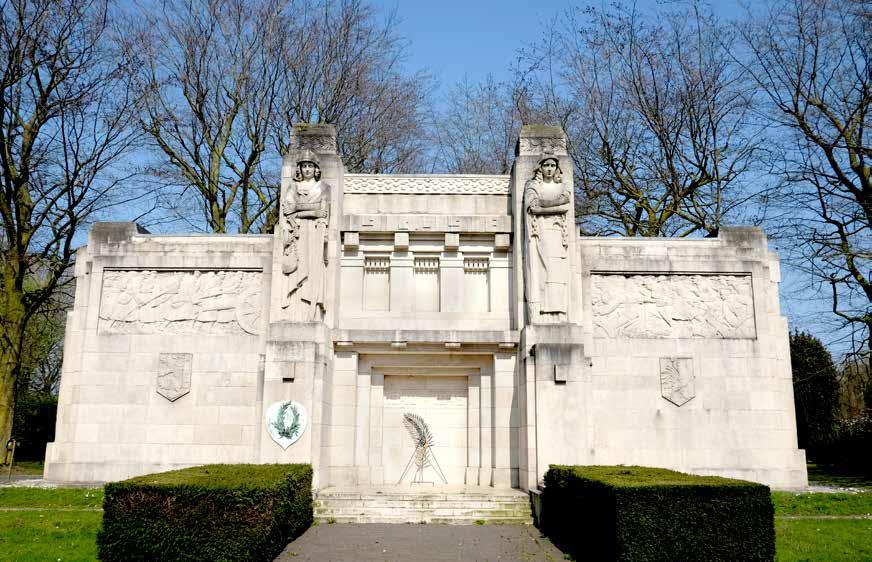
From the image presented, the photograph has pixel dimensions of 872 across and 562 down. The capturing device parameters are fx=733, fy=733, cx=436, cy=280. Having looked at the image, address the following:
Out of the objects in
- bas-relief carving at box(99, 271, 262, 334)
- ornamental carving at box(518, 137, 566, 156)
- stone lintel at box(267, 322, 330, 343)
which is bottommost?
stone lintel at box(267, 322, 330, 343)

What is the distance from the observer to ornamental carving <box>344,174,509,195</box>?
55.1ft

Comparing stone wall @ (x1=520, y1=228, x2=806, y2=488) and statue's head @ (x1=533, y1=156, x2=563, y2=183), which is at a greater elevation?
statue's head @ (x1=533, y1=156, x2=563, y2=183)

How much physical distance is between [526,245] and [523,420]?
3.67 metres

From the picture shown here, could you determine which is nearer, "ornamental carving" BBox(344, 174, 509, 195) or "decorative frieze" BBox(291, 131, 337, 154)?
"decorative frieze" BBox(291, 131, 337, 154)

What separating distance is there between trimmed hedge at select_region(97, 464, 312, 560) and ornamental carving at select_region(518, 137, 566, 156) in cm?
979

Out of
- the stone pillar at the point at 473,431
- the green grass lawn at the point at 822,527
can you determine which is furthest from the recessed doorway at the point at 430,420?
the green grass lawn at the point at 822,527

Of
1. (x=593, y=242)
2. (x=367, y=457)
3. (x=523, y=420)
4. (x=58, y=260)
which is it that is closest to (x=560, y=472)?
(x=523, y=420)

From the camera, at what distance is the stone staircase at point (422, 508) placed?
12906 millimetres

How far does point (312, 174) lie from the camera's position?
15.8 meters

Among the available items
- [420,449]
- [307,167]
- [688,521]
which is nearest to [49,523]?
[420,449]

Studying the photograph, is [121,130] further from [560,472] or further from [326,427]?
[560,472]

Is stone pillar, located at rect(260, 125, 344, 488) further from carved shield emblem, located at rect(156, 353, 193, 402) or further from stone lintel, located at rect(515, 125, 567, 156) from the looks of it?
stone lintel, located at rect(515, 125, 567, 156)

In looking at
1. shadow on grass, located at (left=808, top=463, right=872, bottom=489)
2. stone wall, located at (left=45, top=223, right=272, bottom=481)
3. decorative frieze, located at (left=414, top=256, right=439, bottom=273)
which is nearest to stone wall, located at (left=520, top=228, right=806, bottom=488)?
decorative frieze, located at (left=414, top=256, right=439, bottom=273)

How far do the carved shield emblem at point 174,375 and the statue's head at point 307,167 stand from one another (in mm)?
4652
